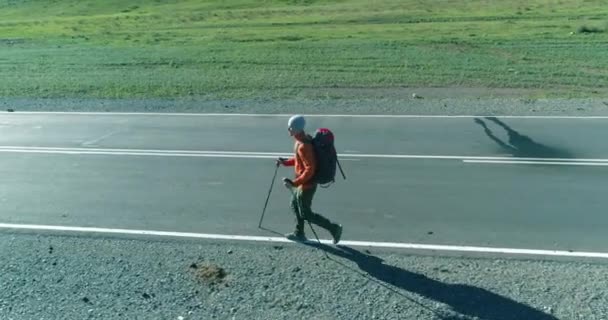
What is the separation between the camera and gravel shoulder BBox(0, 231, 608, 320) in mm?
7082

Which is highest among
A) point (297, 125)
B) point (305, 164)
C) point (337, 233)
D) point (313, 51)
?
point (297, 125)

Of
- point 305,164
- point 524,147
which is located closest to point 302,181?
point 305,164

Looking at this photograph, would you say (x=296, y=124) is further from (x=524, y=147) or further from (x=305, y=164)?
(x=524, y=147)

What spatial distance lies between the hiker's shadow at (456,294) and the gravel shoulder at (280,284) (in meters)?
0.01

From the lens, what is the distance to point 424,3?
47.5 m

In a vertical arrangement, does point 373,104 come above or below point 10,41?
above

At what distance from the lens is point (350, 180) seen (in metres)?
11.5

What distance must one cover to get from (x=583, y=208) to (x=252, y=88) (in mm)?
12229

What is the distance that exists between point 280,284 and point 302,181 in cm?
126

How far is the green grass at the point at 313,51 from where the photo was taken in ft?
69.3

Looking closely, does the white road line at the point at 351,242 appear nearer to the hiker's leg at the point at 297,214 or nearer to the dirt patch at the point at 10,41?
the hiker's leg at the point at 297,214

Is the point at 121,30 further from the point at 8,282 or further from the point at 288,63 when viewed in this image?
the point at 8,282

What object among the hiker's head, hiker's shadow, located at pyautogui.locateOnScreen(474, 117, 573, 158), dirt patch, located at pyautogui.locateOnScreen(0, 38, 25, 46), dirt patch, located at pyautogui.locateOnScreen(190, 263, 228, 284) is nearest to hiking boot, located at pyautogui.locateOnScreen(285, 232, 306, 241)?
dirt patch, located at pyautogui.locateOnScreen(190, 263, 228, 284)

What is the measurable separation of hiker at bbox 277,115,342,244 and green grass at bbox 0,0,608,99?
1085 cm
